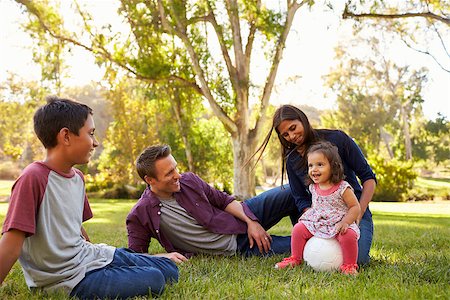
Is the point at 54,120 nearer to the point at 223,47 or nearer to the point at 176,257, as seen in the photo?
the point at 176,257

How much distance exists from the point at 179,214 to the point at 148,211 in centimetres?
29

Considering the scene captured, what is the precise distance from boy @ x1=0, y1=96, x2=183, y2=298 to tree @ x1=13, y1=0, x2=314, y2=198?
1184cm

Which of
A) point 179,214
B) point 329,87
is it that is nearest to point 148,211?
point 179,214

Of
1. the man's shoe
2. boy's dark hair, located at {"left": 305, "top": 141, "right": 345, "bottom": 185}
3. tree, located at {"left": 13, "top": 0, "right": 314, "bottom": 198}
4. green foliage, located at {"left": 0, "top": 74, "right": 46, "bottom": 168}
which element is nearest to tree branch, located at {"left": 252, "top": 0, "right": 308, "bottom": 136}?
tree, located at {"left": 13, "top": 0, "right": 314, "bottom": 198}

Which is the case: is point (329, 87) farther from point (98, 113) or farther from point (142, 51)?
point (142, 51)

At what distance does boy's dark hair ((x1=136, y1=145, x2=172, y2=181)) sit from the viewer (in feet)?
14.5

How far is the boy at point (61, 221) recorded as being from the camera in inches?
116

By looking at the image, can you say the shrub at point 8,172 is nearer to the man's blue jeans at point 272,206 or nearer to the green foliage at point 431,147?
the green foliage at point 431,147

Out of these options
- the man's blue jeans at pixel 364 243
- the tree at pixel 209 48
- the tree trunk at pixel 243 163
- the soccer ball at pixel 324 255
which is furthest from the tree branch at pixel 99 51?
the soccer ball at pixel 324 255

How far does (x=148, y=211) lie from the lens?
4613 millimetres

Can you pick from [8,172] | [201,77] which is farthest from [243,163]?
[8,172]

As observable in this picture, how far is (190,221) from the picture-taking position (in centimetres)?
478

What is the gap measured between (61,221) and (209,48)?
42.7 ft

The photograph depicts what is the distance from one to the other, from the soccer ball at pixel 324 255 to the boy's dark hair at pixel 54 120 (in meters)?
1.95
